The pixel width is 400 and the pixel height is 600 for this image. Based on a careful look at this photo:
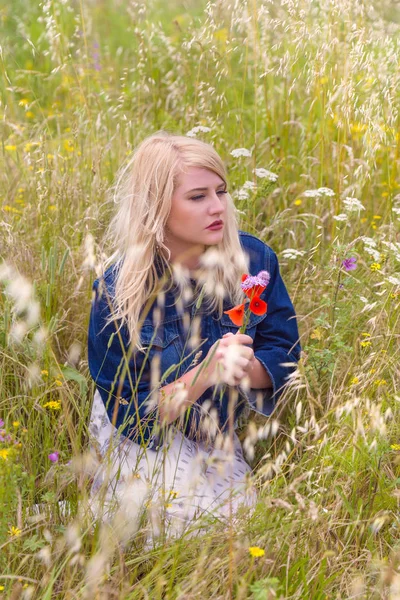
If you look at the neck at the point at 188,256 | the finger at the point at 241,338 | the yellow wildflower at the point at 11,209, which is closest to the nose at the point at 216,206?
the neck at the point at 188,256

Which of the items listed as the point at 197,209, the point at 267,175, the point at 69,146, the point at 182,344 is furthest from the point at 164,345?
the point at 69,146

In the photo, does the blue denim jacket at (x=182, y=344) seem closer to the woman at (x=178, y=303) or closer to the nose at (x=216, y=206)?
the woman at (x=178, y=303)

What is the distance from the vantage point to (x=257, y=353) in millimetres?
2379

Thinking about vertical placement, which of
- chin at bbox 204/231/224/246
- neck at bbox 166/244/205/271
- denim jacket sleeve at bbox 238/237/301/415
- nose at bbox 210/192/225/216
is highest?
nose at bbox 210/192/225/216

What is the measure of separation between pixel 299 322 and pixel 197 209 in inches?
24.7

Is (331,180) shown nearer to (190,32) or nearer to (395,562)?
(190,32)

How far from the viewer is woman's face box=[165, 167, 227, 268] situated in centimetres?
230

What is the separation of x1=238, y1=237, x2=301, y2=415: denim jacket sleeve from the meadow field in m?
0.07

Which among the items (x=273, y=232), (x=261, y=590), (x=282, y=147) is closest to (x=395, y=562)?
(x=261, y=590)

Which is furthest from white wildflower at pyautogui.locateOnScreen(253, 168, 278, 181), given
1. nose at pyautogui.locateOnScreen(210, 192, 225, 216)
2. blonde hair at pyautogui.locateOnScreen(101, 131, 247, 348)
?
nose at pyautogui.locateOnScreen(210, 192, 225, 216)

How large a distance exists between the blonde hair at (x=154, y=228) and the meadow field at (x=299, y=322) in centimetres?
14

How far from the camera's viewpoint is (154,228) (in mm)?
2320

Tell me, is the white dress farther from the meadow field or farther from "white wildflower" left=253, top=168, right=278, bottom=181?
"white wildflower" left=253, top=168, right=278, bottom=181

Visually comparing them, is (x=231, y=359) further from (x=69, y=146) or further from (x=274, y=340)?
(x=69, y=146)
